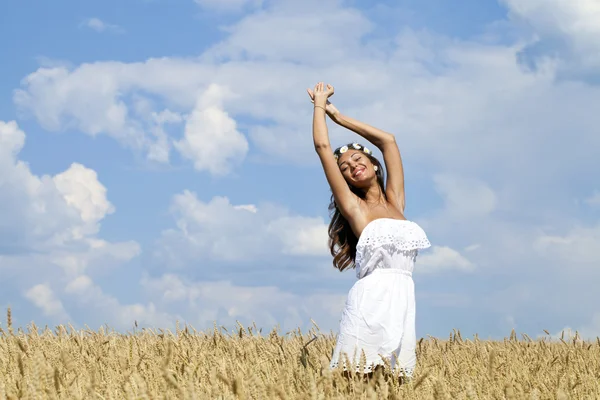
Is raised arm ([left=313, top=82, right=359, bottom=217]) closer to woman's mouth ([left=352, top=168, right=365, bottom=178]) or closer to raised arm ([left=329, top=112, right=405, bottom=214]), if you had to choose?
woman's mouth ([left=352, top=168, right=365, bottom=178])

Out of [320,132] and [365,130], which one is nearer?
[320,132]

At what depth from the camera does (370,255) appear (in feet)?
15.1

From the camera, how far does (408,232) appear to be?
469 cm

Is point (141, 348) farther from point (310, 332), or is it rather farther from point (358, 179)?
point (358, 179)

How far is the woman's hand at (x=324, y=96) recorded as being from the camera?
5.11m

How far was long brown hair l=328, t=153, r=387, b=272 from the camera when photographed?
16.7ft

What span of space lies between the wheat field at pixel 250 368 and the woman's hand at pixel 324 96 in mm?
1719

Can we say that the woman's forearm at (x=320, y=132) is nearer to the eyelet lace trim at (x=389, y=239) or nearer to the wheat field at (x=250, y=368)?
the eyelet lace trim at (x=389, y=239)

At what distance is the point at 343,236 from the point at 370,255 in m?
0.58

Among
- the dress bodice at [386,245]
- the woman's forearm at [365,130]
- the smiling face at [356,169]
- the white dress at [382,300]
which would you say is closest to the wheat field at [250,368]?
the white dress at [382,300]

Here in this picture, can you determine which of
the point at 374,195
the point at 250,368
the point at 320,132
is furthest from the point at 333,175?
the point at 250,368

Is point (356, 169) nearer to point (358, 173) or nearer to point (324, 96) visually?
point (358, 173)

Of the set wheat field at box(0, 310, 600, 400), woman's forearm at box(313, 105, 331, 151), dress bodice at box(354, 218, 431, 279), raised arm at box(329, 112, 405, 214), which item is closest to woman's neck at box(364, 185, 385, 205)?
raised arm at box(329, 112, 405, 214)

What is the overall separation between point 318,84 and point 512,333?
355 centimetres
